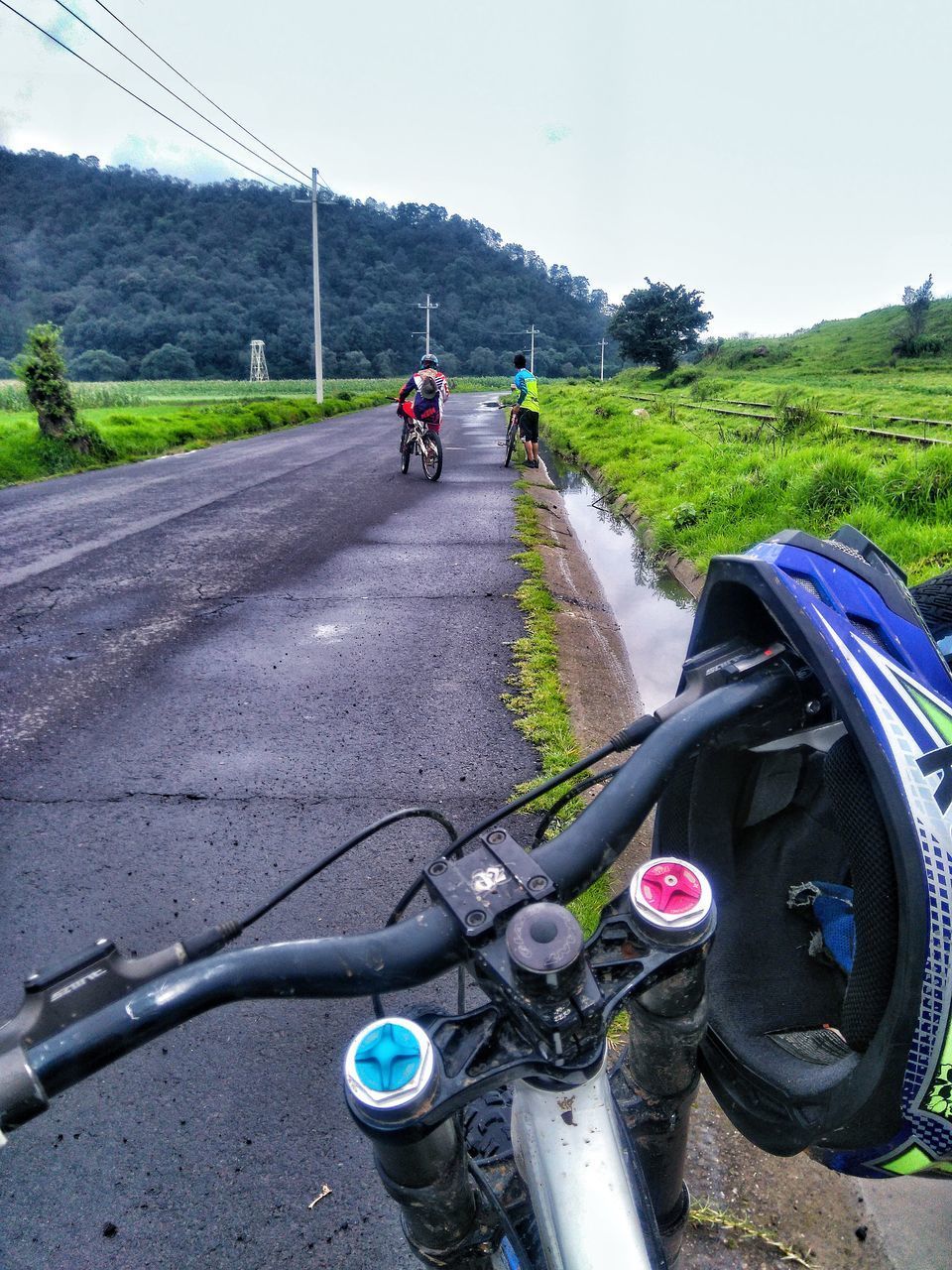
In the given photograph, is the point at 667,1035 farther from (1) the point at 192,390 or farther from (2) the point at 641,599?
(1) the point at 192,390

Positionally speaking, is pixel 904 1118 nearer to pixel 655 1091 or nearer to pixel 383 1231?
pixel 655 1091

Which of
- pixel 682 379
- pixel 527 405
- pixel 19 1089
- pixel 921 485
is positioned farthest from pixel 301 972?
pixel 682 379

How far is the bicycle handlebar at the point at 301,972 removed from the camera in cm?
81

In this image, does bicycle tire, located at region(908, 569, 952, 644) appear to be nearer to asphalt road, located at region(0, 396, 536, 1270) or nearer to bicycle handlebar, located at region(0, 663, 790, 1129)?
bicycle handlebar, located at region(0, 663, 790, 1129)

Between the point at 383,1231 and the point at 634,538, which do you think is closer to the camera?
the point at 383,1231

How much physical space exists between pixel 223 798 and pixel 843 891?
2.74m

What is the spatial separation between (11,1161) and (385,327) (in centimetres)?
9322

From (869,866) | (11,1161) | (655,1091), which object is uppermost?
(869,866)

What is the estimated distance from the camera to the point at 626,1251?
0.84m

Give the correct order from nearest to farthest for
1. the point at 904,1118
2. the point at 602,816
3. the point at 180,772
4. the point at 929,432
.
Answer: the point at 602,816 < the point at 904,1118 < the point at 180,772 < the point at 929,432

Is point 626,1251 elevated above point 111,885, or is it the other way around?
point 626,1251

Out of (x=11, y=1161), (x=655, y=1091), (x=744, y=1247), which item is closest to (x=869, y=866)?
(x=655, y=1091)

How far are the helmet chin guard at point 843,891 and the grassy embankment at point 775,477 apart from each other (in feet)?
16.4

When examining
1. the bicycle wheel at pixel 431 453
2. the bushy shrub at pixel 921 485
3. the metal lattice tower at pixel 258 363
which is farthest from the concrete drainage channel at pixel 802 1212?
the metal lattice tower at pixel 258 363
